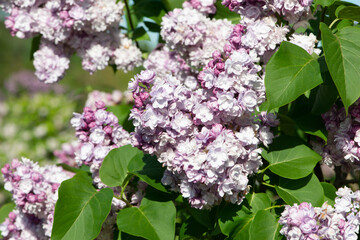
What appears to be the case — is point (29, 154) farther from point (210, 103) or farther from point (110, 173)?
point (210, 103)

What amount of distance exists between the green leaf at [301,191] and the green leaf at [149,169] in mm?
350

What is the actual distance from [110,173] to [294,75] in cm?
65

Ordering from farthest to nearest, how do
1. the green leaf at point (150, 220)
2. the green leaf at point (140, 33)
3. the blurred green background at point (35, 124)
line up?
the blurred green background at point (35, 124) → the green leaf at point (140, 33) → the green leaf at point (150, 220)

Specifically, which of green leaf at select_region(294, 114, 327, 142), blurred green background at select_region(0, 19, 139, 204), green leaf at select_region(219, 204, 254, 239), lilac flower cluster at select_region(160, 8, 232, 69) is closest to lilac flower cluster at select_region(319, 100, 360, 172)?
green leaf at select_region(294, 114, 327, 142)

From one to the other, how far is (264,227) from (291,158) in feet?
0.83

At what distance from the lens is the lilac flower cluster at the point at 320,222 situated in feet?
3.85

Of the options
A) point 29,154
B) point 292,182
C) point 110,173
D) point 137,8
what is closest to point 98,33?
point 137,8

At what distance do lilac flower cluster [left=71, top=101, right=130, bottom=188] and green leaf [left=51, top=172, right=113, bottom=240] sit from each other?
0.13m

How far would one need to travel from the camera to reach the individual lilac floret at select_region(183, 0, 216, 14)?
1.94m

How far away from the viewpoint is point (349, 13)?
1.41 meters

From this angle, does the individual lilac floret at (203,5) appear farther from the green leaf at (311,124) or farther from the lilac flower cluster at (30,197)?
the lilac flower cluster at (30,197)

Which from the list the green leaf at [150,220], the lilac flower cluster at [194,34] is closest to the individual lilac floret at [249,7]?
the lilac flower cluster at [194,34]

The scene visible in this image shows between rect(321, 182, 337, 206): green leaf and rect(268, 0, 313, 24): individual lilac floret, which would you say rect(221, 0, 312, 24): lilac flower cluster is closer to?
rect(268, 0, 313, 24): individual lilac floret

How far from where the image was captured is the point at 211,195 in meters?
1.28
